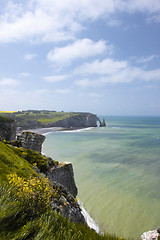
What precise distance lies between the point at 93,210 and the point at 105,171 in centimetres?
1372

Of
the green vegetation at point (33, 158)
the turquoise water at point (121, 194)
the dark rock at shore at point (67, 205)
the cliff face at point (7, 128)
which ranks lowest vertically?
the turquoise water at point (121, 194)

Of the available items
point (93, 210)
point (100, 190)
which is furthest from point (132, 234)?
point (100, 190)

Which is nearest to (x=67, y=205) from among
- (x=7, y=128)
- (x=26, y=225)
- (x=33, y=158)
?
(x=26, y=225)

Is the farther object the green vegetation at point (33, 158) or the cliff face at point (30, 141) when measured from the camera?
the cliff face at point (30, 141)

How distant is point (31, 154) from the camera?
1672 centimetres

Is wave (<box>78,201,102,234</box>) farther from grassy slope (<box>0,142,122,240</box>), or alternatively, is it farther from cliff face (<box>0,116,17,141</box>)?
cliff face (<box>0,116,17,141</box>)

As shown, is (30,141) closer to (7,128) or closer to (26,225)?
(7,128)

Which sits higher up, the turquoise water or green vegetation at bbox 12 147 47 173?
green vegetation at bbox 12 147 47 173

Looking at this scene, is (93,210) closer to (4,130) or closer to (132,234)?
(132,234)

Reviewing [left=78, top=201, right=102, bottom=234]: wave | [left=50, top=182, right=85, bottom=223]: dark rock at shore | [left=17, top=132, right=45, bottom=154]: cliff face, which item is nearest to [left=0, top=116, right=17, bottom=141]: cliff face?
[left=17, top=132, right=45, bottom=154]: cliff face

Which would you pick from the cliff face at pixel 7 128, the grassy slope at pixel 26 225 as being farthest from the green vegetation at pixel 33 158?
the cliff face at pixel 7 128

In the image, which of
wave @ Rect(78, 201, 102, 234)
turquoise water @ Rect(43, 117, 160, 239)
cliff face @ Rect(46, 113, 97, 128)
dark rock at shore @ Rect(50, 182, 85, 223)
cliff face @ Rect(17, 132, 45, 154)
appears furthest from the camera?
cliff face @ Rect(46, 113, 97, 128)

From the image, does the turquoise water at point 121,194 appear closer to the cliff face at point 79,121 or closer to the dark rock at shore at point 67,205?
the dark rock at shore at point 67,205

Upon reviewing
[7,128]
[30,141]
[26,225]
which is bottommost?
[26,225]
